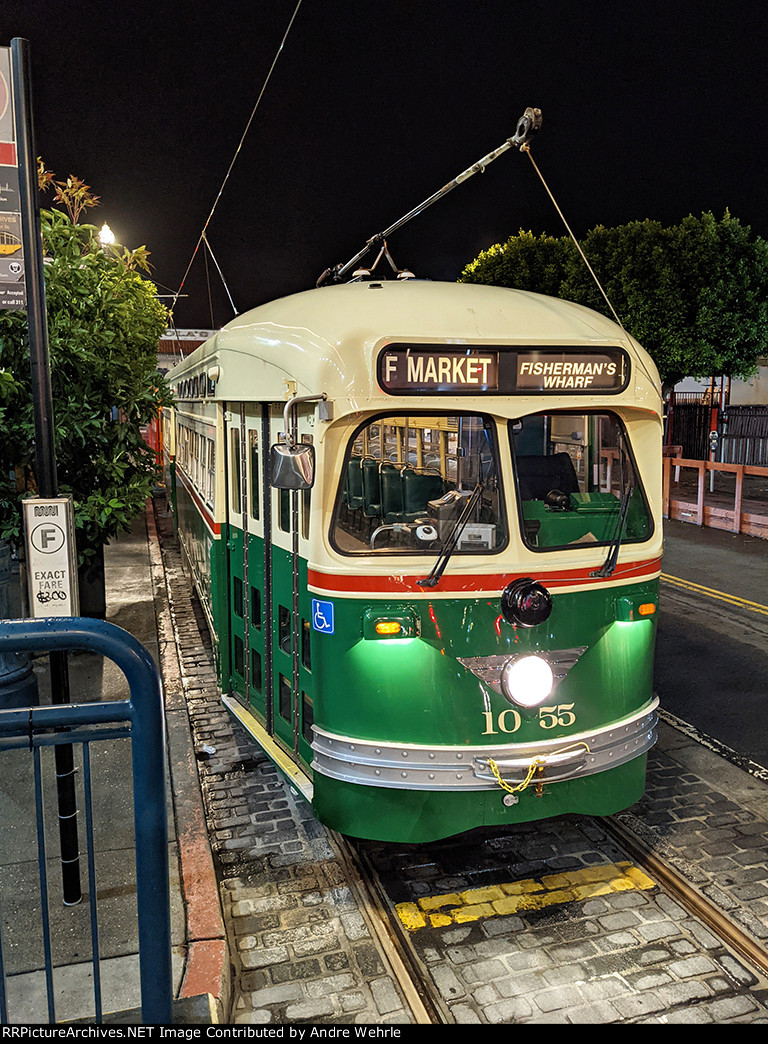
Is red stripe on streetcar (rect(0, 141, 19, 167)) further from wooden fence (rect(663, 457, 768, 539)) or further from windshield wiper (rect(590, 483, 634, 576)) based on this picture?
wooden fence (rect(663, 457, 768, 539))

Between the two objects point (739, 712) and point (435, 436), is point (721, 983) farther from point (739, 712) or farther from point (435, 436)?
point (739, 712)

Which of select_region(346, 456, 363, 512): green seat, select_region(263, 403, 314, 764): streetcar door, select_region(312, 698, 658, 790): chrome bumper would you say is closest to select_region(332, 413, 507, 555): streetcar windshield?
select_region(346, 456, 363, 512): green seat

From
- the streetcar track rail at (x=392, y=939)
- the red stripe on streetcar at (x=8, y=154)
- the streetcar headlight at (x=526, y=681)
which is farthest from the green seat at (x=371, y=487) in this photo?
the red stripe on streetcar at (x=8, y=154)

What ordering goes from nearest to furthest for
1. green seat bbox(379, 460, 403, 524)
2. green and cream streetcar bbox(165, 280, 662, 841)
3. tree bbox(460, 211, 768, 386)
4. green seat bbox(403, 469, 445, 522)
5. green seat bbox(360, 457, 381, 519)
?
green and cream streetcar bbox(165, 280, 662, 841)
green seat bbox(360, 457, 381, 519)
green seat bbox(379, 460, 403, 524)
green seat bbox(403, 469, 445, 522)
tree bbox(460, 211, 768, 386)

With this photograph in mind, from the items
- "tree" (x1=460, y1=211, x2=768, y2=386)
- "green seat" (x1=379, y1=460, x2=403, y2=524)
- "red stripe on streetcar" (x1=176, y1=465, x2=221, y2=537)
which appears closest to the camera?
"green seat" (x1=379, y1=460, x2=403, y2=524)

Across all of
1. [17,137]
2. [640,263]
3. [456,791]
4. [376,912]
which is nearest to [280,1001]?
[376,912]

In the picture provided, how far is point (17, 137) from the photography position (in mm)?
4512

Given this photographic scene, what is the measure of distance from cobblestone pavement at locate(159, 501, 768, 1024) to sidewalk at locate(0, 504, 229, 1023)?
0.18 meters

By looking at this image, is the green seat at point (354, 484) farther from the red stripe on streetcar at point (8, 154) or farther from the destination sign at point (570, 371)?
the red stripe on streetcar at point (8, 154)

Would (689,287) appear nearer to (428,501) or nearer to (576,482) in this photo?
(576,482)

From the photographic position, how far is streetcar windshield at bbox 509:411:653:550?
4930 mm

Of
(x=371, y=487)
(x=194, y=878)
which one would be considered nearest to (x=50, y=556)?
(x=371, y=487)

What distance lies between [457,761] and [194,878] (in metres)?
1.65

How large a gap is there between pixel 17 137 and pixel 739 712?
7007 millimetres
